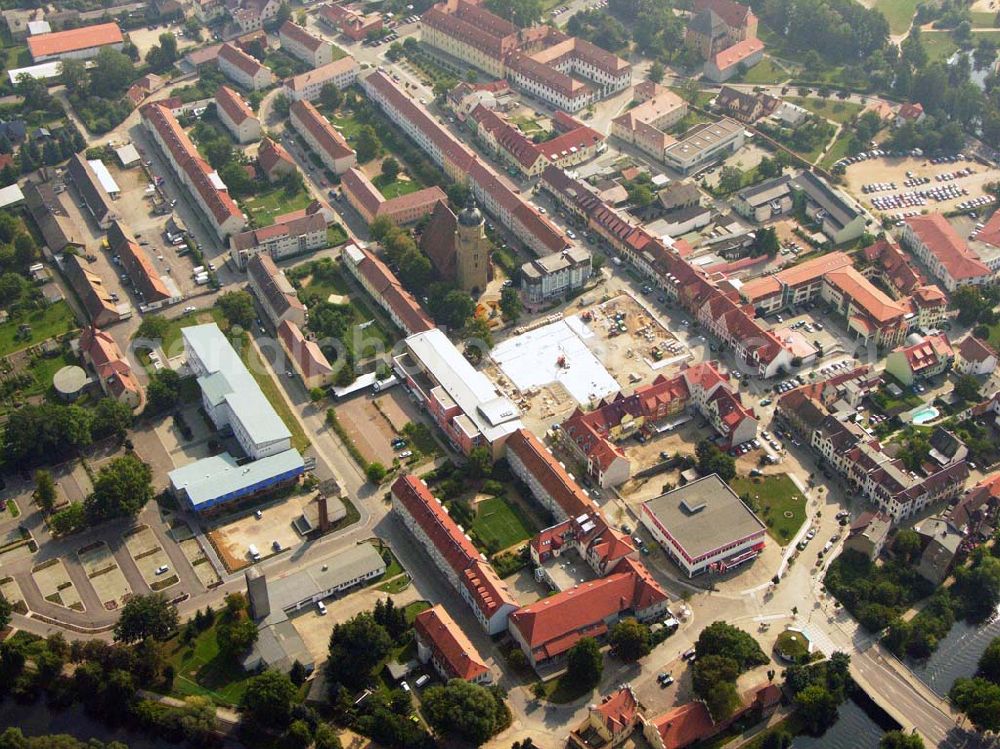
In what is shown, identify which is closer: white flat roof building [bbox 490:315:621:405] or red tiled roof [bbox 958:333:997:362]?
red tiled roof [bbox 958:333:997:362]

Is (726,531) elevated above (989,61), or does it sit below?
below

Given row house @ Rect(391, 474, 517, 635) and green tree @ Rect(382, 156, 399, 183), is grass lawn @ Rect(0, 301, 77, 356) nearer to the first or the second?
green tree @ Rect(382, 156, 399, 183)

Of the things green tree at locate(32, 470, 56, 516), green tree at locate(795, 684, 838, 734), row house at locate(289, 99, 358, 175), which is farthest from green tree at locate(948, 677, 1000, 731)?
row house at locate(289, 99, 358, 175)

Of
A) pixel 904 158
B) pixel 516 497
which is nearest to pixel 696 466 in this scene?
pixel 516 497

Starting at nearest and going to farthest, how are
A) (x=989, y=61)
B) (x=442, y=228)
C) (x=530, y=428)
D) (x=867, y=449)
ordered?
(x=867, y=449) → (x=530, y=428) → (x=442, y=228) → (x=989, y=61)

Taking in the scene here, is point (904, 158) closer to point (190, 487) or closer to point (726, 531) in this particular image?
point (726, 531)

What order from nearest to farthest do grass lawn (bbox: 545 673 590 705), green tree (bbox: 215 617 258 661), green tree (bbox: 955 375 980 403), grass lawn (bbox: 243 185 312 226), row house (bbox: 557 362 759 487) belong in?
grass lawn (bbox: 545 673 590 705) → green tree (bbox: 215 617 258 661) → row house (bbox: 557 362 759 487) → green tree (bbox: 955 375 980 403) → grass lawn (bbox: 243 185 312 226)
